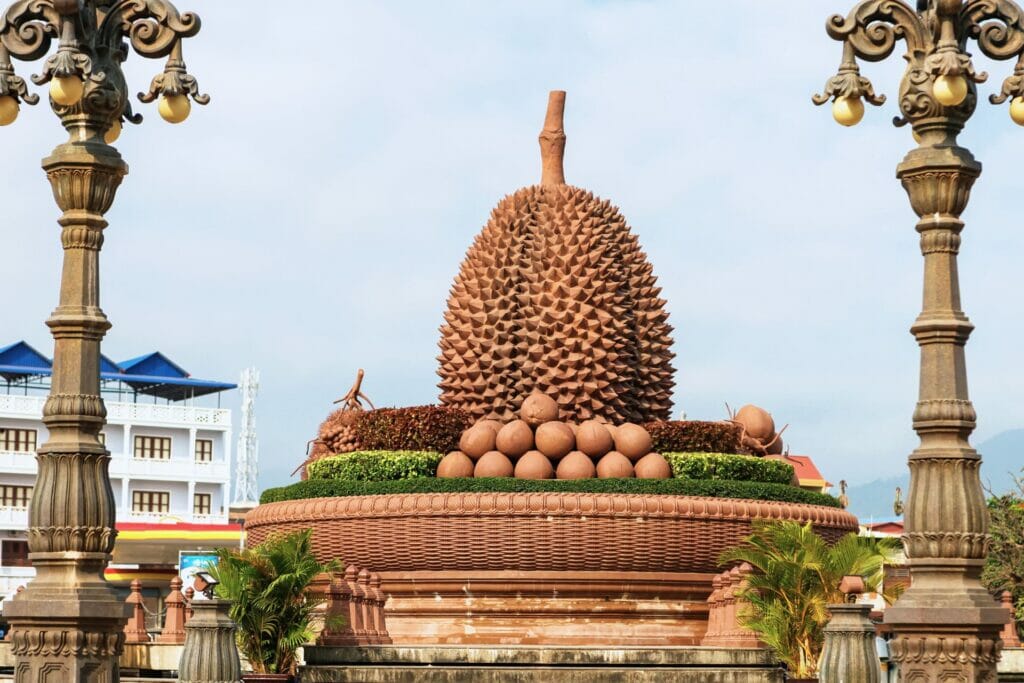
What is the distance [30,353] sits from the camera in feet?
239

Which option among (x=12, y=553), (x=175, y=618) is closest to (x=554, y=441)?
(x=175, y=618)

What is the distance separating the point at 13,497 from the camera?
68.3 meters

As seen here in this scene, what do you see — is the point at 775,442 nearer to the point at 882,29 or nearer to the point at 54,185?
the point at 882,29

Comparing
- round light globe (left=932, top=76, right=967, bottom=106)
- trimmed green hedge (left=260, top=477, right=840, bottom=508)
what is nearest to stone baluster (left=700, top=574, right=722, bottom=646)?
trimmed green hedge (left=260, top=477, right=840, bottom=508)

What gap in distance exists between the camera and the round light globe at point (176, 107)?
13.0 m

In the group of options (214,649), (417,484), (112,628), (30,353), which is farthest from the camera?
(30,353)

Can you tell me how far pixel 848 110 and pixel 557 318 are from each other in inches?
503

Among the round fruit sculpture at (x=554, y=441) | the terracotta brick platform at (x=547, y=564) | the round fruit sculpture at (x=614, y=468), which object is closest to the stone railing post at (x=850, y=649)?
the terracotta brick platform at (x=547, y=564)

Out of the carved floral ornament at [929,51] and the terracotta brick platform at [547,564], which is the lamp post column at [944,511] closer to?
the carved floral ornament at [929,51]

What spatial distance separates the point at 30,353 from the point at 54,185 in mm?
62712

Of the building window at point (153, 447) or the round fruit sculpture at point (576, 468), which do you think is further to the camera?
the building window at point (153, 447)

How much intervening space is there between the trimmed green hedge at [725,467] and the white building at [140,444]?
4395 centimetres

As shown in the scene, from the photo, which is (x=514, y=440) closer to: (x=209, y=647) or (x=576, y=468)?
(x=576, y=468)

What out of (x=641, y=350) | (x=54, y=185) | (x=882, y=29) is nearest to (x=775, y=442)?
(x=641, y=350)
